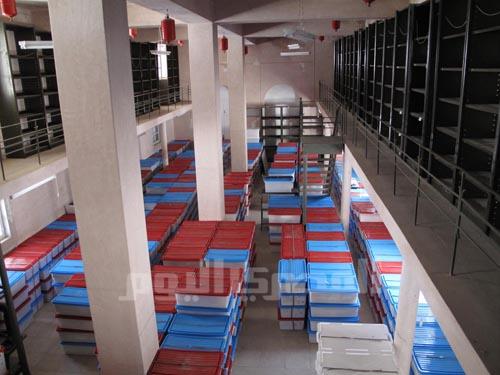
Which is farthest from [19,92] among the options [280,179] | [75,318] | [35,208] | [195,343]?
[280,179]

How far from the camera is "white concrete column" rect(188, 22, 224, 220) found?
10430 millimetres

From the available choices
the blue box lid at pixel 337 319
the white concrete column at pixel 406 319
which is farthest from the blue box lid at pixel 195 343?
the white concrete column at pixel 406 319

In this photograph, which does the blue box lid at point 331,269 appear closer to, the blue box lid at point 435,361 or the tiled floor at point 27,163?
the blue box lid at point 435,361

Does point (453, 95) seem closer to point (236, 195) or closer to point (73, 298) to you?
point (73, 298)

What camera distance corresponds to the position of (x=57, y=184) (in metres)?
12.9

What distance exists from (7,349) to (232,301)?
12.2ft

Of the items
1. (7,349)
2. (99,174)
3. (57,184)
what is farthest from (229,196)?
(99,174)

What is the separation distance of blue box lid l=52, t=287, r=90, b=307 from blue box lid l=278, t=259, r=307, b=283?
3.51 m

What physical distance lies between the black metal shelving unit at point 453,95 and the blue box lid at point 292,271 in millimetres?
2955

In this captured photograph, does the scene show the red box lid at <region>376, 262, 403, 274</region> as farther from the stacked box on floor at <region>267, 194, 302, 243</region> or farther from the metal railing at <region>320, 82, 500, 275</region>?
the stacked box on floor at <region>267, 194, 302, 243</region>

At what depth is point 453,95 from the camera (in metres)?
6.51

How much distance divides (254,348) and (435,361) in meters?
3.37

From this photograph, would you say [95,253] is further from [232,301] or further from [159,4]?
[159,4]

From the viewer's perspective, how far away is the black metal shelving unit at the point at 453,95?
5.11 meters
